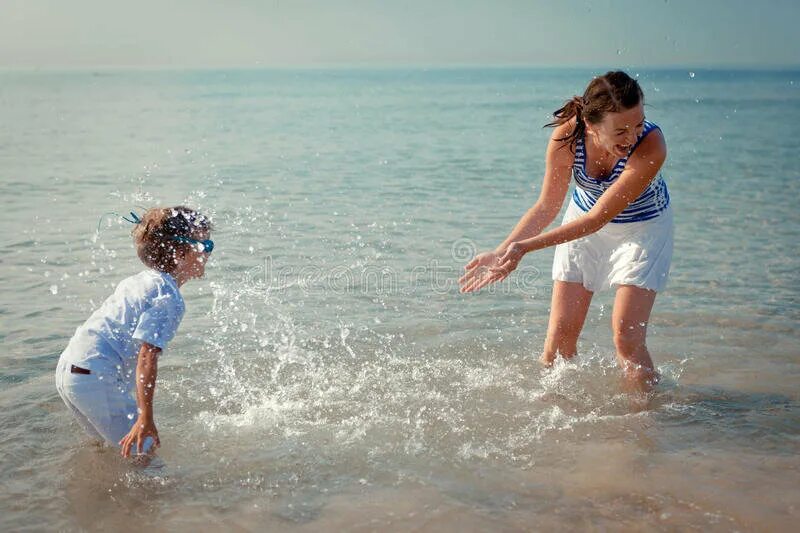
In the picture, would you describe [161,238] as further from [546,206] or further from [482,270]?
[546,206]

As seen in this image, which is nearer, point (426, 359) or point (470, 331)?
point (426, 359)

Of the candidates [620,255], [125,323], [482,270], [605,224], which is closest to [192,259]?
[125,323]

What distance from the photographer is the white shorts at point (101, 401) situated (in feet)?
11.9

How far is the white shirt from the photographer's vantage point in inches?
143

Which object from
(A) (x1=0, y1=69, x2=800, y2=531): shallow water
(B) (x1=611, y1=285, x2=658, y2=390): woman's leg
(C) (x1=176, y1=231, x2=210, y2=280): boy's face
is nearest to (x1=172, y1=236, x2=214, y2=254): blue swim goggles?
(C) (x1=176, y1=231, x2=210, y2=280): boy's face

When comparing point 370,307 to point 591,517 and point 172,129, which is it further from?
point 172,129

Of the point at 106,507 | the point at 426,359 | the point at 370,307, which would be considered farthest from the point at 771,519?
the point at 370,307

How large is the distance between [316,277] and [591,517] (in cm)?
441

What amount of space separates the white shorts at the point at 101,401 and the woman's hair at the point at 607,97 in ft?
8.87

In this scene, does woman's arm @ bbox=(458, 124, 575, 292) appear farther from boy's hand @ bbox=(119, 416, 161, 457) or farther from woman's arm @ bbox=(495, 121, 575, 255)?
boy's hand @ bbox=(119, 416, 161, 457)

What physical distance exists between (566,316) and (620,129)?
4.31 ft

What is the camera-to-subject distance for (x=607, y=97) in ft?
13.1

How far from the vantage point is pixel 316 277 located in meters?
7.45

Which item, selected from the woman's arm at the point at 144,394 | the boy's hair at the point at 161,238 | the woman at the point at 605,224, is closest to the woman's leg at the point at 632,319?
the woman at the point at 605,224
